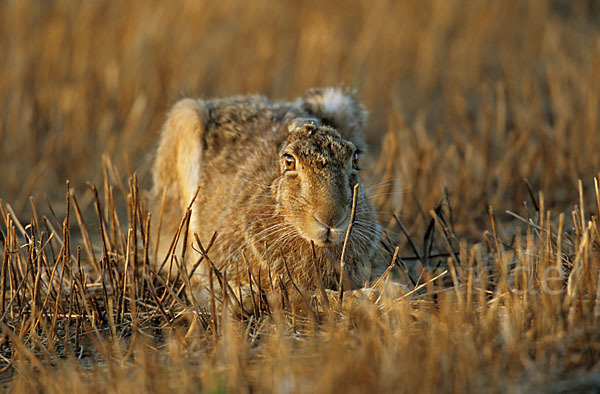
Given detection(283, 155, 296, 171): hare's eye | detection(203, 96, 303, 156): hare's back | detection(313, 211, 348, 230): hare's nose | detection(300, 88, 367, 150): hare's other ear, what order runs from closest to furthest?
1. detection(313, 211, 348, 230): hare's nose
2. detection(283, 155, 296, 171): hare's eye
3. detection(203, 96, 303, 156): hare's back
4. detection(300, 88, 367, 150): hare's other ear

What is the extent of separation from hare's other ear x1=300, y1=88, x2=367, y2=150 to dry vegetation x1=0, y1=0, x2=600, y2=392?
0.46 metres

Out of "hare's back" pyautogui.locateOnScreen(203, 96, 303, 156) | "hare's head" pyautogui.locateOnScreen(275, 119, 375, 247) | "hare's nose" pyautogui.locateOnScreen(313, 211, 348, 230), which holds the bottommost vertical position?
"hare's nose" pyautogui.locateOnScreen(313, 211, 348, 230)

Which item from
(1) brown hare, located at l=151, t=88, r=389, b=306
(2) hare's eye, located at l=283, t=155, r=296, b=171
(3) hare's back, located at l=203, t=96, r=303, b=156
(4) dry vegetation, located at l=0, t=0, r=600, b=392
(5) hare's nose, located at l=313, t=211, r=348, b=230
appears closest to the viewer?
(4) dry vegetation, located at l=0, t=0, r=600, b=392


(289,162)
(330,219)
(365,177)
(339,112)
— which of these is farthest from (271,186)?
(365,177)

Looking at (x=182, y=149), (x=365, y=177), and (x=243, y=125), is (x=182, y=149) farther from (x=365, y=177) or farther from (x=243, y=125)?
(x=365, y=177)

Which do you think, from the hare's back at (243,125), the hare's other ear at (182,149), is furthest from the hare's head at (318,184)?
the hare's other ear at (182,149)

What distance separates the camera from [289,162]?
3.91 meters

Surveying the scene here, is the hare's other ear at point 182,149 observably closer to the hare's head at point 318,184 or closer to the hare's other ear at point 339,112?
the hare's other ear at point 339,112

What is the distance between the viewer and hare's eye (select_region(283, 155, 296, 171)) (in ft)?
12.7

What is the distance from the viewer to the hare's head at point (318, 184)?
11.7ft

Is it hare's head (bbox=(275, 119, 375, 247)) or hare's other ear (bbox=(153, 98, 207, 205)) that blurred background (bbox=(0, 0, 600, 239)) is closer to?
hare's other ear (bbox=(153, 98, 207, 205))

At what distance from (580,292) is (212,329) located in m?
1.76

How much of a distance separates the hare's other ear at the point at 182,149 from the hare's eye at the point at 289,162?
105 centimetres

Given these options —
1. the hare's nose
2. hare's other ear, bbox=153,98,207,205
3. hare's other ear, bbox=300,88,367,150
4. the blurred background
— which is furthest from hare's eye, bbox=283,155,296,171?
the blurred background
